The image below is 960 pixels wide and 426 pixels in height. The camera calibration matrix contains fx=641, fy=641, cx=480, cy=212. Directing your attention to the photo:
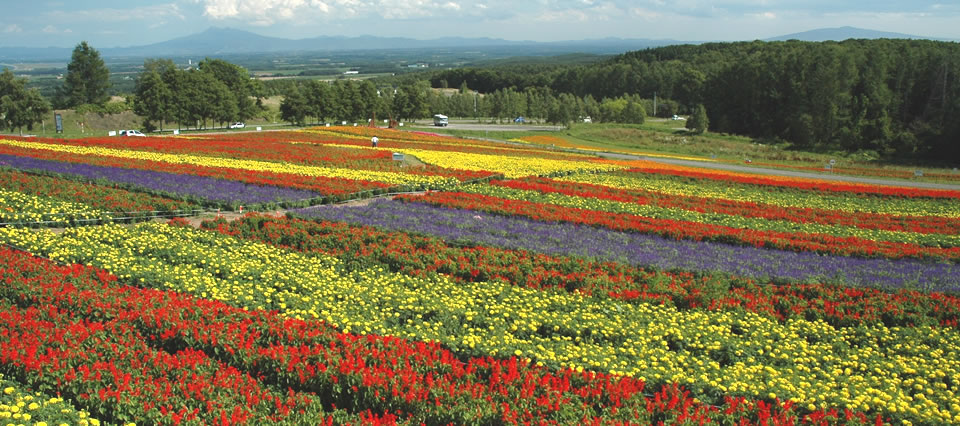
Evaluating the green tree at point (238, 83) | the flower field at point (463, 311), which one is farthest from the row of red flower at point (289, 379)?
the green tree at point (238, 83)

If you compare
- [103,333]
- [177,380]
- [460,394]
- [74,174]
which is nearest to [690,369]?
[460,394]

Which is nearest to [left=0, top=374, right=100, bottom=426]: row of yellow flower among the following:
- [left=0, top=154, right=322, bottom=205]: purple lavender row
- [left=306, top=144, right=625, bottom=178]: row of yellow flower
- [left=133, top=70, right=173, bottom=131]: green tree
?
[left=0, top=154, right=322, bottom=205]: purple lavender row

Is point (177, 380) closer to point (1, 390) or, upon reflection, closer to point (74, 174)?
point (1, 390)

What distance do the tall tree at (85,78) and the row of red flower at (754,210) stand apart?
89.2 m

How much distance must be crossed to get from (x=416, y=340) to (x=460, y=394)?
2.29m

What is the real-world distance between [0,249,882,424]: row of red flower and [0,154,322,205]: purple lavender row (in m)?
12.5

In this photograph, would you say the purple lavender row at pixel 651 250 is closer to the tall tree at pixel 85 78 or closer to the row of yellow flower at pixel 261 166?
the row of yellow flower at pixel 261 166

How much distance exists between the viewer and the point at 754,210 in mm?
23469

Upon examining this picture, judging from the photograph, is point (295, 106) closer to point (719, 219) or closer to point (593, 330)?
point (719, 219)

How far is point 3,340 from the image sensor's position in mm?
8375

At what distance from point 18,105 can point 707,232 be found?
7635 cm

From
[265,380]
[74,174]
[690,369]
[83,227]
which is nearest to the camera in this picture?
[265,380]

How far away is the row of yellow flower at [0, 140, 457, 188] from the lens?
27625 mm

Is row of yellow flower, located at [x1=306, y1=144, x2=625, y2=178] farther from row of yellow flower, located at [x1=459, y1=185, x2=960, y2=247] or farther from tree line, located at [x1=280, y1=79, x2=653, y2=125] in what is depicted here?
tree line, located at [x1=280, y1=79, x2=653, y2=125]
